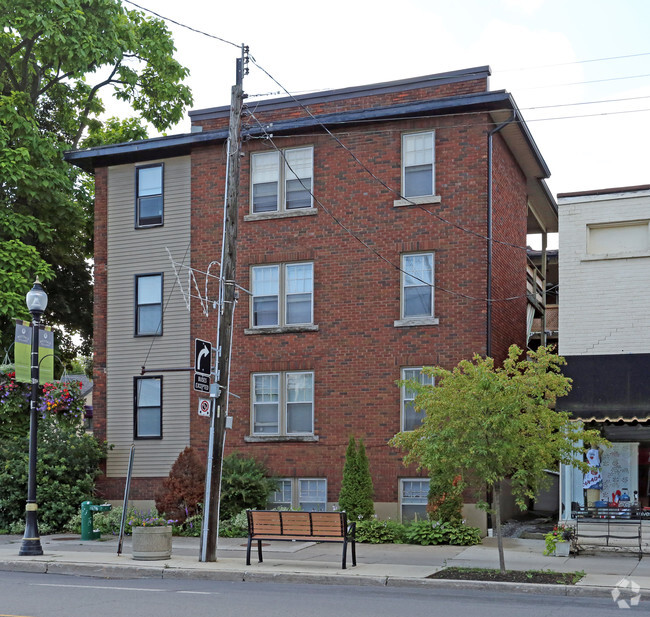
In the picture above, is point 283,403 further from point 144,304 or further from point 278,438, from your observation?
point 144,304

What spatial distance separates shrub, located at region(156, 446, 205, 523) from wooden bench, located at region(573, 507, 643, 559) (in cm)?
887

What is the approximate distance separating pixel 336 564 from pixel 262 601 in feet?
13.9

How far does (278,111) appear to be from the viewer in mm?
25109

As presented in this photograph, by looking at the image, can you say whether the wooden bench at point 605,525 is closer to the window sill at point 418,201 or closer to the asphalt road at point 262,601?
the asphalt road at point 262,601

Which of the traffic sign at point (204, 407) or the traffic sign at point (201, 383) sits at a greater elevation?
the traffic sign at point (201, 383)

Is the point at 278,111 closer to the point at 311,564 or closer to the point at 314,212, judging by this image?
the point at 314,212

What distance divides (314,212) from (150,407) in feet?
23.6

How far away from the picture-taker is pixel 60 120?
113ft

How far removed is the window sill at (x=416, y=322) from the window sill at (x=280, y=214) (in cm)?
371

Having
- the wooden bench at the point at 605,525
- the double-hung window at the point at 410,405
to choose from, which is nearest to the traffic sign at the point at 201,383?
the double-hung window at the point at 410,405

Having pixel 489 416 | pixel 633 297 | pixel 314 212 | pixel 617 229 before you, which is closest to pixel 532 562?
pixel 489 416

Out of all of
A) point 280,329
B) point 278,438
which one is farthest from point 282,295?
point 278,438

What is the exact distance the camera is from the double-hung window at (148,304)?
2603 cm

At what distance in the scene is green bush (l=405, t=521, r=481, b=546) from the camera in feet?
66.3
